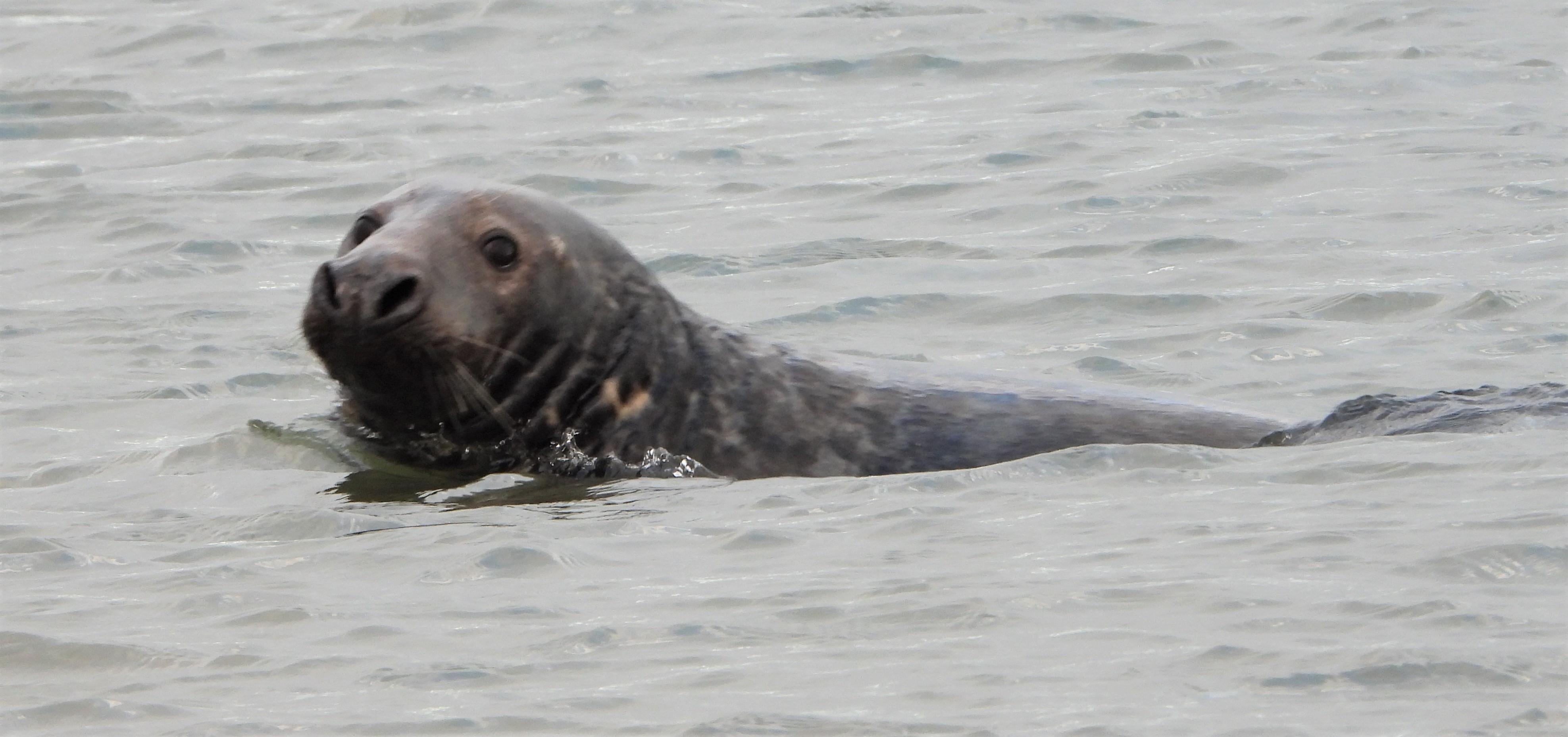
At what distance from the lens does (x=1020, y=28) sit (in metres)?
18.2

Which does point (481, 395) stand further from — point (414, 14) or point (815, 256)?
point (414, 14)

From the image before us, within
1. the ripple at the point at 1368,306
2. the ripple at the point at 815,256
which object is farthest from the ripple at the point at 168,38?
the ripple at the point at 1368,306

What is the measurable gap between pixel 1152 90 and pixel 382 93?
516 centimetres

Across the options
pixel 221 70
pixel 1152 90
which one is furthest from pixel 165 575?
pixel 221 70

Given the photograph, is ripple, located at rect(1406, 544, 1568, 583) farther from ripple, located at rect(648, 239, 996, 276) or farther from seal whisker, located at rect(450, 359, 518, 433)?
ripple, located at rect(648, 239, 996, 276)

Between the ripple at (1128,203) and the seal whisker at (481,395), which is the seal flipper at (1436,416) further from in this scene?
the ripple at (1128,203)

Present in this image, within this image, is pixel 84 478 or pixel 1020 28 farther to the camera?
pixel 1020 28

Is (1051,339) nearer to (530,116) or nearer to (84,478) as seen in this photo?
(84,478)

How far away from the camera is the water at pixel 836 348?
509 centimetres

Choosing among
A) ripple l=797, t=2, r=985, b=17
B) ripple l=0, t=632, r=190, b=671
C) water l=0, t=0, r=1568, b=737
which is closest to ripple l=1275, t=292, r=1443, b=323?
water l=0, t=0, r=1568, b=737

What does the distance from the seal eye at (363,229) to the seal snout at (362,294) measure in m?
0.55

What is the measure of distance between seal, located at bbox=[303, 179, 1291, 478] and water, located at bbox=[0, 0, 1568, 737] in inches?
11.5

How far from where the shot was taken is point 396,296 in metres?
7.10

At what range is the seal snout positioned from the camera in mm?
6965
